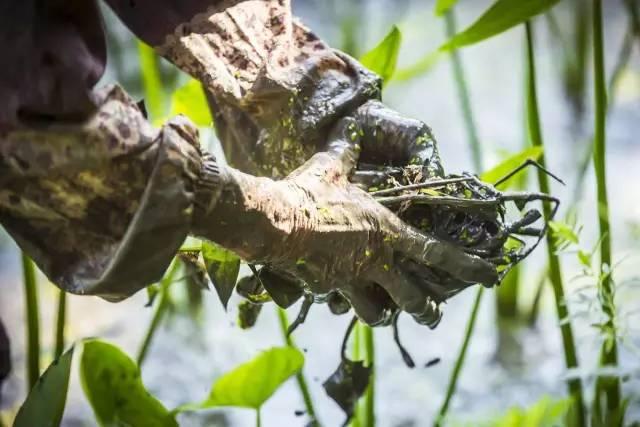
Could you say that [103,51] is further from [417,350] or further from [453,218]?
[417,350]

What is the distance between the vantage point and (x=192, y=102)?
867 millimetres

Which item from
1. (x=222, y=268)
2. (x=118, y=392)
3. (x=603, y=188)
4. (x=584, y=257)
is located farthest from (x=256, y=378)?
(x=603, y=188)

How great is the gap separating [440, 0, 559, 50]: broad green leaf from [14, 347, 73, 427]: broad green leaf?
0.44 metres

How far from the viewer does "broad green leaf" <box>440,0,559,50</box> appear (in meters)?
0.77

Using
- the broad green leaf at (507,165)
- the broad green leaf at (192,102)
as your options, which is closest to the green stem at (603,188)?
the broad green leaf at (507,165)

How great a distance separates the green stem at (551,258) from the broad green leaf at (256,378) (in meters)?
0.28

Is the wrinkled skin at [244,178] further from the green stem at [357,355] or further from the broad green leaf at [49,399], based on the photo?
the green stem at [357,355]

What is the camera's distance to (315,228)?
533 millimetres

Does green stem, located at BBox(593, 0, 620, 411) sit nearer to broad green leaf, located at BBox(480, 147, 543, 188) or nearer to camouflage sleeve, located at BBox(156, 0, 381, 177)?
broad green leaf, located at BBox(480, 147, 543, 188)

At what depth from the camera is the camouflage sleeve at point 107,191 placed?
1.45ft

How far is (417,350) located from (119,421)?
78cm

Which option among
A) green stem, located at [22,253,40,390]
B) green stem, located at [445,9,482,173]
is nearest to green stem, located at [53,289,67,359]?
green stem, located at [22,253,40,390]

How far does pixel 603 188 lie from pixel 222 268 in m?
0.52

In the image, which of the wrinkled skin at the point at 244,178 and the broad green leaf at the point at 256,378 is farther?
the broad green leaf at the point at 256,378
